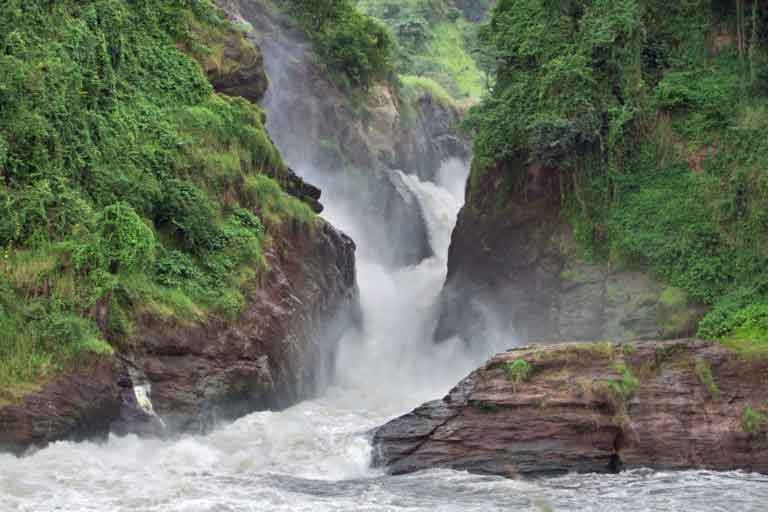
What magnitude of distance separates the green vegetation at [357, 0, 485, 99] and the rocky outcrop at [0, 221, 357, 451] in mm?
33665

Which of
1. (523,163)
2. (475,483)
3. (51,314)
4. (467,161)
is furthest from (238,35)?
(467,161)

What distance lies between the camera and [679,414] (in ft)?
55.2

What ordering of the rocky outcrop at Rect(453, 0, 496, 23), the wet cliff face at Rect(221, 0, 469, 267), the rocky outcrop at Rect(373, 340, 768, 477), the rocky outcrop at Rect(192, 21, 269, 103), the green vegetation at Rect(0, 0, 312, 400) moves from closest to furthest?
the rocky outcrop at Rect(373, 340, 768, 477) < the green vegetation at Rect(0, 0, 312, 400) < the rocky outcrop at Rect(192, 21, 269, 103) < the wet cliff face at Rect(221, 0, 469, 267) < the rocky outcrop at Rect(453, 0, 496, 23)

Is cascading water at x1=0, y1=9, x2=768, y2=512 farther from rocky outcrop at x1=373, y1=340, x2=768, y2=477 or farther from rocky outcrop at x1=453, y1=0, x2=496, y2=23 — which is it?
rocky outcrop at x1=453, y1=0, x2=496, y2=23

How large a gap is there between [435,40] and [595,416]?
162 feet

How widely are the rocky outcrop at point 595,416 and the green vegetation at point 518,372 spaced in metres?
0.02

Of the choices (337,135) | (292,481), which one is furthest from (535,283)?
(337,135)

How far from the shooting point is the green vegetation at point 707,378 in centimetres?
1695

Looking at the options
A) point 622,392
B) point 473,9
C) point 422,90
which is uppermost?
point 473,9

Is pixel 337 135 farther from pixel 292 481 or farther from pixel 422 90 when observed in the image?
pixel 292 481

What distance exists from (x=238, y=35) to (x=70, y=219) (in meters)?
11.1

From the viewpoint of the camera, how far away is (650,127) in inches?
962

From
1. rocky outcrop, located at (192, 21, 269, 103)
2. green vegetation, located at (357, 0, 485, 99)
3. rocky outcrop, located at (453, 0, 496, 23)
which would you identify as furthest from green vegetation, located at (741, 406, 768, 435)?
rocky outcrop, located at (453, 0, 496, 23)

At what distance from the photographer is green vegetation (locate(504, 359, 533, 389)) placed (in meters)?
17.5
